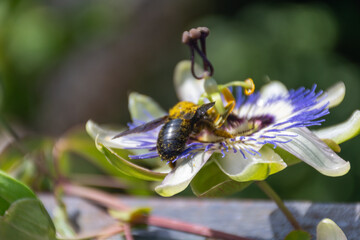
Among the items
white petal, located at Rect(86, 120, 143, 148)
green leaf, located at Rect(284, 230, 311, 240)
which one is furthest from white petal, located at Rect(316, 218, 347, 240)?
white petal, located at Rect(86, 120, 143, 148)

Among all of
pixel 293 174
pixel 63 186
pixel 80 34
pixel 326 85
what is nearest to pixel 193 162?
pixel 63 186

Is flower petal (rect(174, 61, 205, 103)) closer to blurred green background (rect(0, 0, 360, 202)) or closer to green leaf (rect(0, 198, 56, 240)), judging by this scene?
green leaf (rect(0, 198, 56, 240))

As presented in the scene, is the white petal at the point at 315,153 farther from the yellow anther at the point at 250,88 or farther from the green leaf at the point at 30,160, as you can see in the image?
the green leaf at the point at 30,160

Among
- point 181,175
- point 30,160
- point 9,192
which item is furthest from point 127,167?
point 30,160

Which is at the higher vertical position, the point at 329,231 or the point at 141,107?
the point at 141,107

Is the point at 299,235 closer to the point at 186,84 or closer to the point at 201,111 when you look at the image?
the point at 201,111

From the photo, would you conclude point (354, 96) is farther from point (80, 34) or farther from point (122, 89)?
point (80, 34)

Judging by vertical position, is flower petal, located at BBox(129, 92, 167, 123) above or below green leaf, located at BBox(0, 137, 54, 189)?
above
